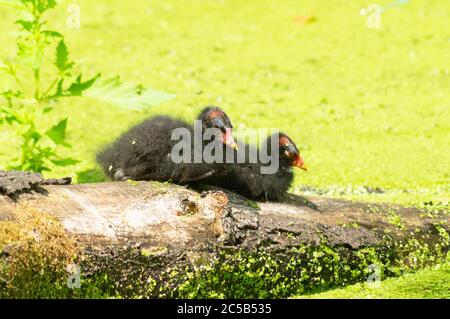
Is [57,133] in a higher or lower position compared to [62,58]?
lower

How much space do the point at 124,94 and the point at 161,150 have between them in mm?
699

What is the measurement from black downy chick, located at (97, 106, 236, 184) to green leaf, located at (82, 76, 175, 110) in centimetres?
27

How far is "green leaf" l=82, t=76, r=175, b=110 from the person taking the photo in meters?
4.57

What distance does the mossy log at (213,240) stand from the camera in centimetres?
331

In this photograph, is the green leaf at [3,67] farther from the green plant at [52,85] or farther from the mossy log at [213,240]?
the mossy log at [213,240]

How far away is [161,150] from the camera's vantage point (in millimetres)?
4090

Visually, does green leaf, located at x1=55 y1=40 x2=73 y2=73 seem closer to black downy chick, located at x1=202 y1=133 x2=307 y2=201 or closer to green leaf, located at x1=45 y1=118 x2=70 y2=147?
green leaf, located at x1=45 y1=118 x2=70 y2=147

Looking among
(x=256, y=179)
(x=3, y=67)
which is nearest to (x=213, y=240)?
(x=256, y=179)

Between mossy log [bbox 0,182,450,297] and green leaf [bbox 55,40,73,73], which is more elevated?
green leaf [bbox 55,40,73,73]

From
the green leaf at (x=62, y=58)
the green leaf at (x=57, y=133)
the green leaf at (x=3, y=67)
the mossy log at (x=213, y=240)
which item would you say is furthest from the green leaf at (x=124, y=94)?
the mossy log at (x=213, y=240)

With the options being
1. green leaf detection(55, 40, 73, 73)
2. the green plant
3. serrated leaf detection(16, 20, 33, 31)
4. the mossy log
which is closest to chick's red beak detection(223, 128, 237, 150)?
the mossy log

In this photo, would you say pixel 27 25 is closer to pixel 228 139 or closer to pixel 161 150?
pixel 161 150

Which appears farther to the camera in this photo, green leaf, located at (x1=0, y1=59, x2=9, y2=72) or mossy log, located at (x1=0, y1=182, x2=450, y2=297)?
green leaf, located at (x1=0, y1=59, x2=9, y2=72)

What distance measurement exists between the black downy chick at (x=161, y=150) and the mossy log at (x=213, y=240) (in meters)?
0.14
